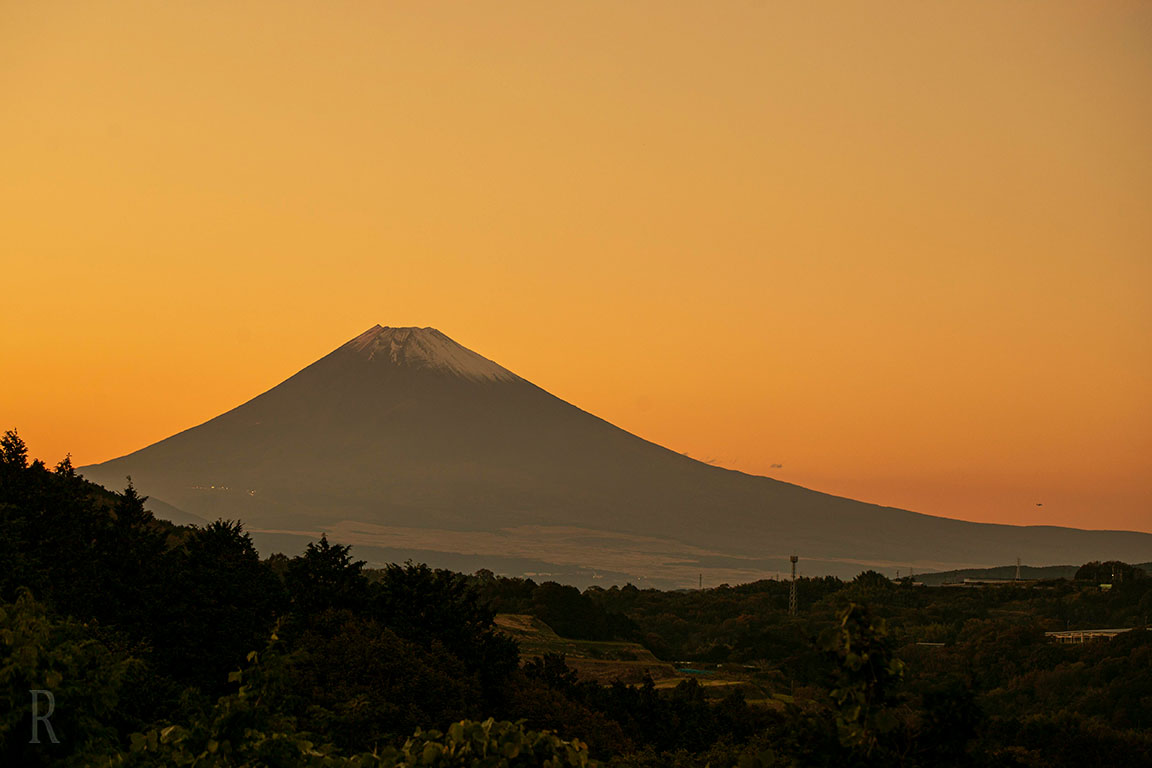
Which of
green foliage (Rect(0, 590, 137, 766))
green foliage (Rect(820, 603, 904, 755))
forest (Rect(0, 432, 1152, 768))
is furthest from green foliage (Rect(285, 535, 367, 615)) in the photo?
green foliage (Rect(820, 603, 904, 755))

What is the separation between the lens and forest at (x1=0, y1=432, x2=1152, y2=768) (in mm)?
10648

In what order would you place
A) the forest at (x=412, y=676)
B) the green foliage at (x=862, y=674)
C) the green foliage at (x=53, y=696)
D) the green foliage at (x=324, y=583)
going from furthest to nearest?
the green foliage at (x=324, y=583) < the green foliage at (x=53, y=696) < the forest at (x=412, y=676) < the green foliage at (x=862, y=674)

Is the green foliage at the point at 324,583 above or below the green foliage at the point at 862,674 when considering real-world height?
below

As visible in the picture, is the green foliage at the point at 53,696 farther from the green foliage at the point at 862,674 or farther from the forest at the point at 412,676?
the green foliage at the point at 862,674

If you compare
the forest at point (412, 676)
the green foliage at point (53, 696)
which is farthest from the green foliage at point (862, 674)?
the green foliage at point (53, 696)

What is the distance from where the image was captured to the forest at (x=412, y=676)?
10.6 metres

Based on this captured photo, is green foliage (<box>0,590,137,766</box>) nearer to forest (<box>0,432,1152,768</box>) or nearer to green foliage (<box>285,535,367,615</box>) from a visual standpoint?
forest (<box>0,432,1152,768</box>)

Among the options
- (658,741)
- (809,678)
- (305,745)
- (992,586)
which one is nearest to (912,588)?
(992,586)

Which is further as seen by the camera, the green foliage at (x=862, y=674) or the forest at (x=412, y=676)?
the forest at (x=412, y=676)

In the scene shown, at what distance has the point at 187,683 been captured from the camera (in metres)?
27.1

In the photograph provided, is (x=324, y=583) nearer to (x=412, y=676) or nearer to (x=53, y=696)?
(x=412, y=676)

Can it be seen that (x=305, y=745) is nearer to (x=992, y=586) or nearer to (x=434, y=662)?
(x=434, y=662)

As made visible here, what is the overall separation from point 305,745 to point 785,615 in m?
94.5

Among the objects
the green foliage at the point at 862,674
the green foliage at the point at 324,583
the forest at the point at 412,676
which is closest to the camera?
the green foliage at the point at 862,674
